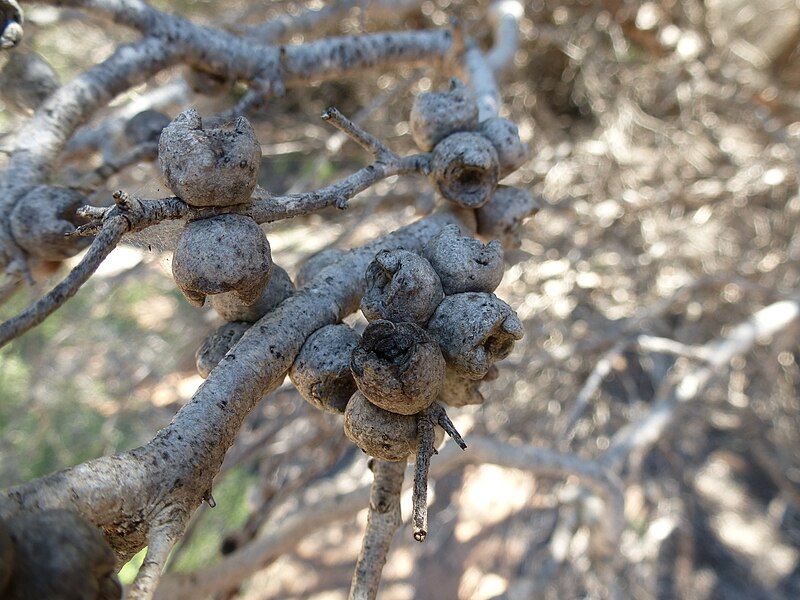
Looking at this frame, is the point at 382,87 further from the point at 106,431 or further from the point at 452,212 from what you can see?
the point at 452,212

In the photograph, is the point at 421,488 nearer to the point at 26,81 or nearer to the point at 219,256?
the point at 219,256

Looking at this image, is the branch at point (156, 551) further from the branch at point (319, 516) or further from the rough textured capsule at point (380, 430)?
the branch at point (319, 516)

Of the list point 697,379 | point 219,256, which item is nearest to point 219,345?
point 219,256

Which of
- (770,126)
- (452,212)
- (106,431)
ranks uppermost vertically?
(452,212)

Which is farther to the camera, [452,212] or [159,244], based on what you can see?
[452,212]

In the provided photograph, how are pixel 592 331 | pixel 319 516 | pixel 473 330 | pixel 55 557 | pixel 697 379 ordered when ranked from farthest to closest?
pixel 592 331 → pixel 697 379 → pixel 319 516 → pixel 473 330 → pixel 55 557

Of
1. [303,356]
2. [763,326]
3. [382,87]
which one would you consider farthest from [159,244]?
[382,87]
